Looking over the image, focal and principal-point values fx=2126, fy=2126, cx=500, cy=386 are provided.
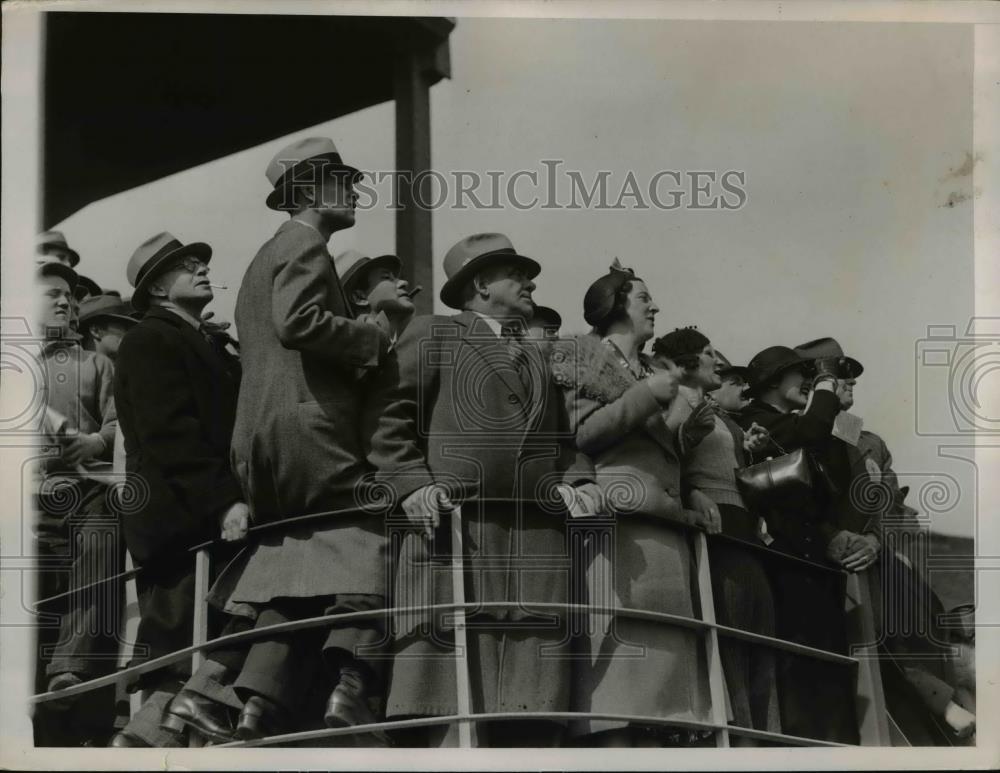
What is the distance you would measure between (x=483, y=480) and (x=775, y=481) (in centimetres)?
112

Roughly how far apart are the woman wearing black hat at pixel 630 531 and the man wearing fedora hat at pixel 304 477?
2.49 feet

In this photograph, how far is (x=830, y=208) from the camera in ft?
26.6

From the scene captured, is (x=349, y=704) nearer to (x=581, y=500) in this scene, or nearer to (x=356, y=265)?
(x=581, y=500)

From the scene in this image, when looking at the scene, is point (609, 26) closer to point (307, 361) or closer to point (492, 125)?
point (492, 125)

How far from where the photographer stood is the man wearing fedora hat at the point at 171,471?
7.58 metres

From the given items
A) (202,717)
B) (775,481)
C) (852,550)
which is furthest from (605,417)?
(202,717)

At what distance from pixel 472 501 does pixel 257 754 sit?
1.17 meters

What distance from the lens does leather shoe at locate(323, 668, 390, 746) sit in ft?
24.3

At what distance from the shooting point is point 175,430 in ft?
25.0

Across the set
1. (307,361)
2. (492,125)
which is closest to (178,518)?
(307,361)

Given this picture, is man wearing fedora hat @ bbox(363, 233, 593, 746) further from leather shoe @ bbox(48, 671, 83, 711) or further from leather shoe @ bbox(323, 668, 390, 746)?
leather shoe @ bbox(48, 671, 83, 711)

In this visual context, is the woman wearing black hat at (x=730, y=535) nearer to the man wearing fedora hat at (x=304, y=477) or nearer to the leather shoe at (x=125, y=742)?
the man wearing fedora hat at (x=304, y=477)

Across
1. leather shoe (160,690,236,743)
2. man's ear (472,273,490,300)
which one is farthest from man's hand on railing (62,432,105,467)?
man's ear (472,273,490,300)

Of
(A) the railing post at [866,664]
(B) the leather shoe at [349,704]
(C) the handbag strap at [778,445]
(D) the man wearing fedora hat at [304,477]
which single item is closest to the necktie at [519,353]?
(D) the man wearing fedora hat at [304,477]
